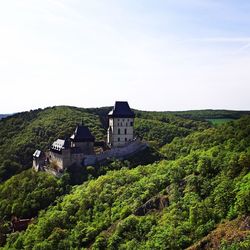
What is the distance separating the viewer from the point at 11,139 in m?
135

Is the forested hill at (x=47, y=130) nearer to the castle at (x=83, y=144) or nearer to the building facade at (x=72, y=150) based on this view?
the castle at (x=83, y=144)

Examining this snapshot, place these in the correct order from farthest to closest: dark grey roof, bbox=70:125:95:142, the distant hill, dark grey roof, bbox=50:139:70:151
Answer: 1. the distant hill
2. dark grey roof, bbox=70:125:95:142
3. dark grey roof, bbox=50:139:70:151

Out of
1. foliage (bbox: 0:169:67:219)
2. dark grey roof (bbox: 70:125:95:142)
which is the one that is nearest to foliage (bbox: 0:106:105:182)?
foliage (bbox: 0:169:67:219)

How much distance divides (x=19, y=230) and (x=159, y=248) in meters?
32.1

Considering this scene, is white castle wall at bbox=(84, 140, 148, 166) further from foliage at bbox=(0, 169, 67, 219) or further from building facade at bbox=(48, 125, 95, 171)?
foliage at bbox=(0, 169, 67, 219)

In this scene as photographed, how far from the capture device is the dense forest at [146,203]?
4109 cm

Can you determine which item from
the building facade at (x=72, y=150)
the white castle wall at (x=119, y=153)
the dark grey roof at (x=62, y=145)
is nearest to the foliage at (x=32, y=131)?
the building facade at (x=72, y=150)

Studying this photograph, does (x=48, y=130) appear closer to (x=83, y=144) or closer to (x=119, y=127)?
(x=119, y=127)

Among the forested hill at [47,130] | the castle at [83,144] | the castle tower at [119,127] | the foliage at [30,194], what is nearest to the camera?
the foliage at [30,194]

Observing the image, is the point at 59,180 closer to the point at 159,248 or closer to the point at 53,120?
the point at 159,248

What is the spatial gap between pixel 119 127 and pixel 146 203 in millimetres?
35663

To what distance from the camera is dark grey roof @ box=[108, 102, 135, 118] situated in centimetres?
8781

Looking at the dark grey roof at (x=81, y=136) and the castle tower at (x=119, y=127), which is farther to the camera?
the castle tower at (x=119, y=127)

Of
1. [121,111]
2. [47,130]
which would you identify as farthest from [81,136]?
[47,130]
